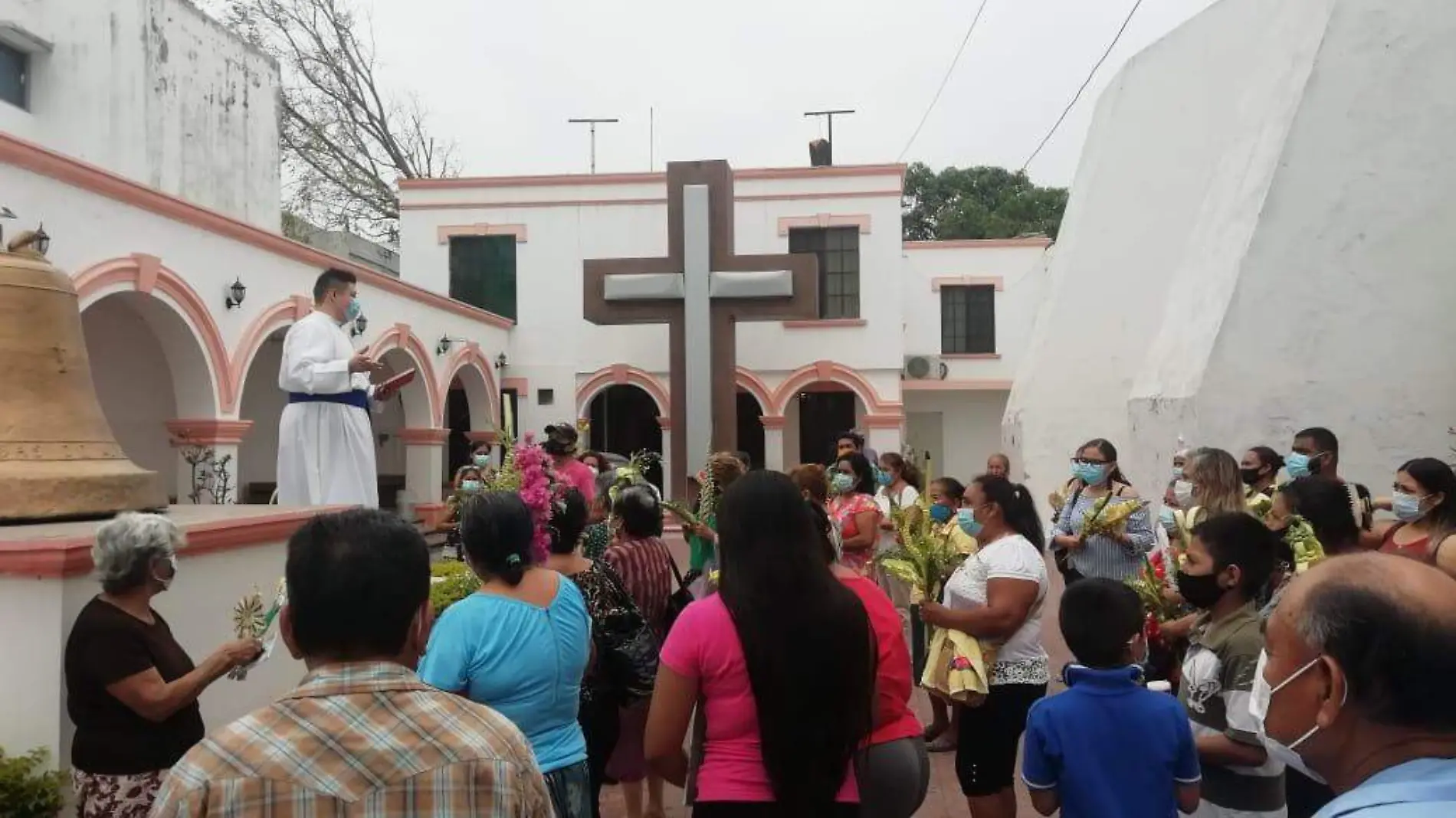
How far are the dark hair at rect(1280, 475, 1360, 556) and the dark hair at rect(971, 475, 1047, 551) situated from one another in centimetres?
90

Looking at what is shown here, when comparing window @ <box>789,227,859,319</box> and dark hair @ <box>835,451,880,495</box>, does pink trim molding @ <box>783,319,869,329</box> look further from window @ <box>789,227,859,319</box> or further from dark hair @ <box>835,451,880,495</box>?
dark hair @ <box>835,451,880,495</box>

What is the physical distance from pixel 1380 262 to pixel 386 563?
29.2ft

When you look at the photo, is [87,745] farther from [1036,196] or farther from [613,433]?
[1036,196]

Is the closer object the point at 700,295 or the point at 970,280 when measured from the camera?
A: the point at 700,295

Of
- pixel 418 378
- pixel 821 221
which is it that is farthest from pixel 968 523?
pixel 821 221

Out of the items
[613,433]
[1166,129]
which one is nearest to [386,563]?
[1166,129]

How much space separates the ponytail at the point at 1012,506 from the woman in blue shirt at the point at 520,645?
168cm

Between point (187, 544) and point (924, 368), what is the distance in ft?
55.3

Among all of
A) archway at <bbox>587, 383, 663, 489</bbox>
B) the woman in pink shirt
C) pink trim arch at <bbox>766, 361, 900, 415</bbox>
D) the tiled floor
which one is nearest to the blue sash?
the tiled floor

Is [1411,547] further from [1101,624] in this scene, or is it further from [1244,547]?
[1101,624]

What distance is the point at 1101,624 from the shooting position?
2.74 metres

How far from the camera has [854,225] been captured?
16.3 m

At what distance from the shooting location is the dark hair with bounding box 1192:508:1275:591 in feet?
9.68

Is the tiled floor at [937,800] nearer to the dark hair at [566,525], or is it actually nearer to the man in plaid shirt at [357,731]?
the dark hair at [566,525]
